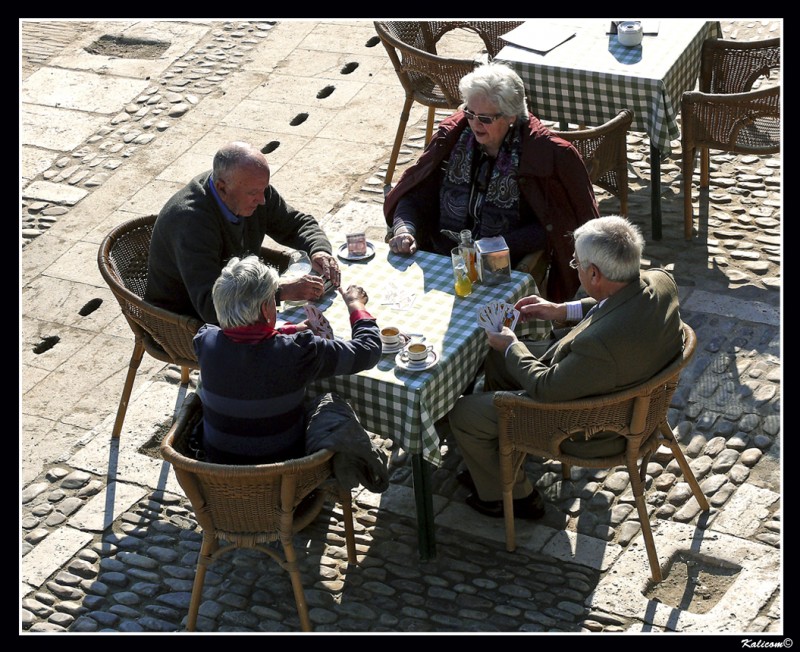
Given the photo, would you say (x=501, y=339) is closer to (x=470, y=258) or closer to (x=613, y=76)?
(x=470, y=258)

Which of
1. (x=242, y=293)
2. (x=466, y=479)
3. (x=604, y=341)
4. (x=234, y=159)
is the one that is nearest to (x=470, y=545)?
(x=466, y=479)

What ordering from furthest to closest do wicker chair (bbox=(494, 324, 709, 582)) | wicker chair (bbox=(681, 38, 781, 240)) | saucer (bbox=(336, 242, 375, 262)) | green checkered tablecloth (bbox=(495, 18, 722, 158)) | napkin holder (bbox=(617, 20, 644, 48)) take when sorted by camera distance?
napkin holder (bbox=(617, 20, 644, 48)) → green checkered tablecloth (bbox=(495, 18, 722, 158)) → wicker chair (bbox=(681, 38, 781, 240)) → saucer (bbox=(336, 242, 375, 262)) → wicker chair (bbox=(494, 324, 709, 582))

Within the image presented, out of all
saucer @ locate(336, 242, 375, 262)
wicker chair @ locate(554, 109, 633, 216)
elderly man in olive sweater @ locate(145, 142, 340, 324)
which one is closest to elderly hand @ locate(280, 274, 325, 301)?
elderly man in olive sweater @ locate(145, 142, 340, 324)

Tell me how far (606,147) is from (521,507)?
8.58 feet

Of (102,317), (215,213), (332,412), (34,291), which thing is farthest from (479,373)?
(34,291)

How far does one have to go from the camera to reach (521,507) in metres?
5.80

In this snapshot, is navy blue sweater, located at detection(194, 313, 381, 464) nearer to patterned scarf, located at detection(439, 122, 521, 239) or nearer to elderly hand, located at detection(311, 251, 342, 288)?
elderly hand, located at detection(311, 251, 342, 288)

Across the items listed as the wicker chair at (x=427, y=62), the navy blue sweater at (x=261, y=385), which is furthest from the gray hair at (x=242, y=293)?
the wicker chair at (x=427, y=62)

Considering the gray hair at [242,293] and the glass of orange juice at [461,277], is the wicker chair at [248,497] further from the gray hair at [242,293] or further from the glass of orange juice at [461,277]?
the glass of orange juice at [461,277]

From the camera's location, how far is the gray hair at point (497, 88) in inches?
243

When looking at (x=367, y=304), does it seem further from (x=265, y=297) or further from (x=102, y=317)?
(x=102, y=317)

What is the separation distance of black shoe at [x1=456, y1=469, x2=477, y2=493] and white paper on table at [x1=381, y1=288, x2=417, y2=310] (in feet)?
3.14

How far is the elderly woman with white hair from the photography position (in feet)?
15.8

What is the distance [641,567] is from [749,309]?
234cm
